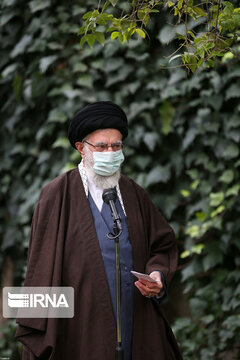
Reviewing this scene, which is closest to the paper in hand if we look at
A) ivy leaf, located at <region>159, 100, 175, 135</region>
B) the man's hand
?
the man's hand

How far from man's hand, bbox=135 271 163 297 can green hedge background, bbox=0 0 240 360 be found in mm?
1785

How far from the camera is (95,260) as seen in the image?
2.86m

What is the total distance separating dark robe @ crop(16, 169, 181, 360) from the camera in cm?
279

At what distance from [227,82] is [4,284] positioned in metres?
3.37

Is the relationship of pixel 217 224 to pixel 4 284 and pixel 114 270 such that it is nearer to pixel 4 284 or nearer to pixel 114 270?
pixel 114 270

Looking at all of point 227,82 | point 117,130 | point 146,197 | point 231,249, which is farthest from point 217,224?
point 117,130

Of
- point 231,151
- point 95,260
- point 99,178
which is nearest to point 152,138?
point 231,151

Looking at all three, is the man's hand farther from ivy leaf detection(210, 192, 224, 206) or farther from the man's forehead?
ivy leaf detection(210, 192, 224, 206)

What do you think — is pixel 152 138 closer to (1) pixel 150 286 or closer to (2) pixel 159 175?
(2) pixel 159 175

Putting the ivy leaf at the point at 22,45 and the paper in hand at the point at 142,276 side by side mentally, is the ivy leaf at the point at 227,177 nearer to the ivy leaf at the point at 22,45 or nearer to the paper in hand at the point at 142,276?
the paper in hand at the point at 142,276

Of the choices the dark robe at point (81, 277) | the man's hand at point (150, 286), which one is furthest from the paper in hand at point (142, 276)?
the dark robe at point (81, 277)

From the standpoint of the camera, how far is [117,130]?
9.91 feet

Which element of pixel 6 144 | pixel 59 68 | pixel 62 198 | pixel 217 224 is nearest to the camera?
pixel 62 198

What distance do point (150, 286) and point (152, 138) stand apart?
7.94ft
